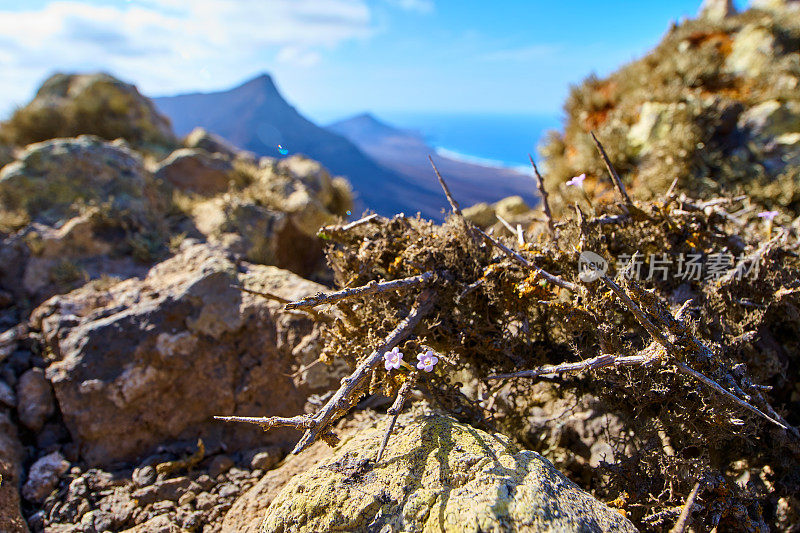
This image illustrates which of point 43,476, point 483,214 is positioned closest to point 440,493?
point 43,476

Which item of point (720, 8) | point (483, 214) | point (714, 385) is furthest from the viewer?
point (720, 8)

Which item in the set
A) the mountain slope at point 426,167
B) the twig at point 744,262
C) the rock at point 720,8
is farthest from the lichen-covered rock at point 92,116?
the rock at point 720,8

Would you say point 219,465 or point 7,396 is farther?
point 7,396

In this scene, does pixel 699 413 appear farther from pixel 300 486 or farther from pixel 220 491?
pixel 220 491

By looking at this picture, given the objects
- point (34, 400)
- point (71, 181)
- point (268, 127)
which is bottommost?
point (34, 400)

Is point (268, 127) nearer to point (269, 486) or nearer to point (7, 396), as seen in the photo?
point (7, 396)

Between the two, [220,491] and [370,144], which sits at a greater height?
[370,144]

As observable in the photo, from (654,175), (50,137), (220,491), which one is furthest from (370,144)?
(220,491)

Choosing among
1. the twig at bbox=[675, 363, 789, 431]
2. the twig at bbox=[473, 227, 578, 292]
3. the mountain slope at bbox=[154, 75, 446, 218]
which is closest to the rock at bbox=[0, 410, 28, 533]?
the twig at bbox=[473, 227, 578, 292]

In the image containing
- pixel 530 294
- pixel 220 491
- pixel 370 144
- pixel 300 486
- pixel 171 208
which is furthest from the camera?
pixel 370 144
